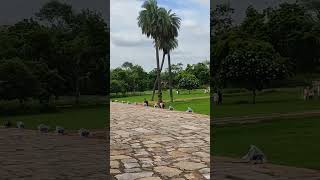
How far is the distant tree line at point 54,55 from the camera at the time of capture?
5492mm

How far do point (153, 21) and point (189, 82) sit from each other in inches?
167

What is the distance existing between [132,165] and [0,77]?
1.98 meters

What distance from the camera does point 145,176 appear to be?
4875mm

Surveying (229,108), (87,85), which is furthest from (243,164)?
(87,85)

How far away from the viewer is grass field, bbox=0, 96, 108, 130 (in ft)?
17.5

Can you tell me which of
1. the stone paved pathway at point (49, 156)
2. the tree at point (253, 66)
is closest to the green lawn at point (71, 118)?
the stone paved pathway at point (49, 156)

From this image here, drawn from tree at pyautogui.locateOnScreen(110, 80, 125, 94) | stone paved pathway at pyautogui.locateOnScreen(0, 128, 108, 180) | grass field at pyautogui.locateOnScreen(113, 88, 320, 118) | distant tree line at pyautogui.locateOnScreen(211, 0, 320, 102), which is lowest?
stone paved pathway at pyautogui.locateOnScreen(0, 128, 108, 180)

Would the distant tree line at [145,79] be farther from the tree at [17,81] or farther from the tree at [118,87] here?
the tree at [17,81]

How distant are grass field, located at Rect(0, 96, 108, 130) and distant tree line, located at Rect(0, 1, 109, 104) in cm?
12

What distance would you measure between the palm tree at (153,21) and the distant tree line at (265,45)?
26.6 feet

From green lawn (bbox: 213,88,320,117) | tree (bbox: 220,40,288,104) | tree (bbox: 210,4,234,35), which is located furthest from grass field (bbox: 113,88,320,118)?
tree (bbox: 210,4,234,35)

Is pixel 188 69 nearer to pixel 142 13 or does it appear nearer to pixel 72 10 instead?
pixel 142 13

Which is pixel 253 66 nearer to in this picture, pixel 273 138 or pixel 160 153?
pixel 273 138

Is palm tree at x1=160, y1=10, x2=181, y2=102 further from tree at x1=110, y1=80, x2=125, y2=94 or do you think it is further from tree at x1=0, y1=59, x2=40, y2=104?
tree at x1=0, y1=59, x2=40, y2=104
